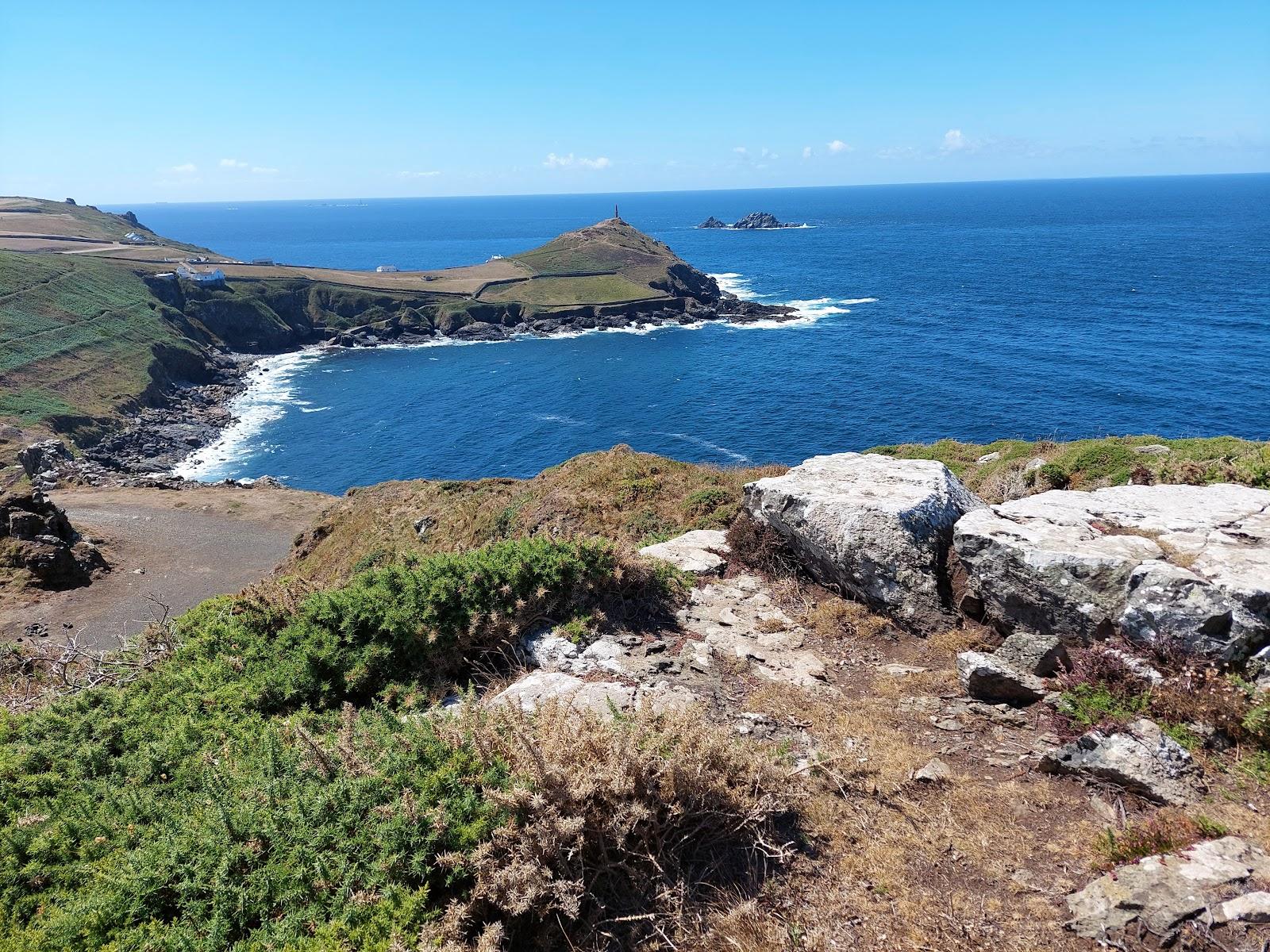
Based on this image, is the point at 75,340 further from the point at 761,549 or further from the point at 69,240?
the point at 761,549

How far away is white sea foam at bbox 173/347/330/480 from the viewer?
70562 millimetres

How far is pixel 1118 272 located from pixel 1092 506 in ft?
481

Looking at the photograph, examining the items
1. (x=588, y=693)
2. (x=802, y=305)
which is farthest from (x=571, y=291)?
(x=588, y=693)

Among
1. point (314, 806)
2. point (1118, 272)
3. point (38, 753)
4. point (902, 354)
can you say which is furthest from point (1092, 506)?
point (1118, 272)

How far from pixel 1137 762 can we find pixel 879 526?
459 centimetres

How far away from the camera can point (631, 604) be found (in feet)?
37.6

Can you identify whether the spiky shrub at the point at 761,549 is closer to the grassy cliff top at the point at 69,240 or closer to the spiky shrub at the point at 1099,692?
the spiky shrub at the point at 1099,692

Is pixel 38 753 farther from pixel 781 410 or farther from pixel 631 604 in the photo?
pixel 781 410

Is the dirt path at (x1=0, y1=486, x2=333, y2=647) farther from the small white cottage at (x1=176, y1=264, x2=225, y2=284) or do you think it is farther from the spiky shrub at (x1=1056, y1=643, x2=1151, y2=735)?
the small white cottage at (x1=176, y1=264, x2=225, y2=284)

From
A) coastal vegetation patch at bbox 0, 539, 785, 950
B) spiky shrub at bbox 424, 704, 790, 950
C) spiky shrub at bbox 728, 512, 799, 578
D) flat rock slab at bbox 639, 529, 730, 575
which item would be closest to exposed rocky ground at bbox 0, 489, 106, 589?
coastal vegetation patch at bbox 0, 539, 785, 950

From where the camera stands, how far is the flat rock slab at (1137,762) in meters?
6.96

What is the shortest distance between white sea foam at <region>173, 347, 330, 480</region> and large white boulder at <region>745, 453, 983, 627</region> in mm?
69685

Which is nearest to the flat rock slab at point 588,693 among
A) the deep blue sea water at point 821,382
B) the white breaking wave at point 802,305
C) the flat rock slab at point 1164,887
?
the flat rock slab at point 1164,887

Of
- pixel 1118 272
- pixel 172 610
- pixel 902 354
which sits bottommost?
pixel 172 610
